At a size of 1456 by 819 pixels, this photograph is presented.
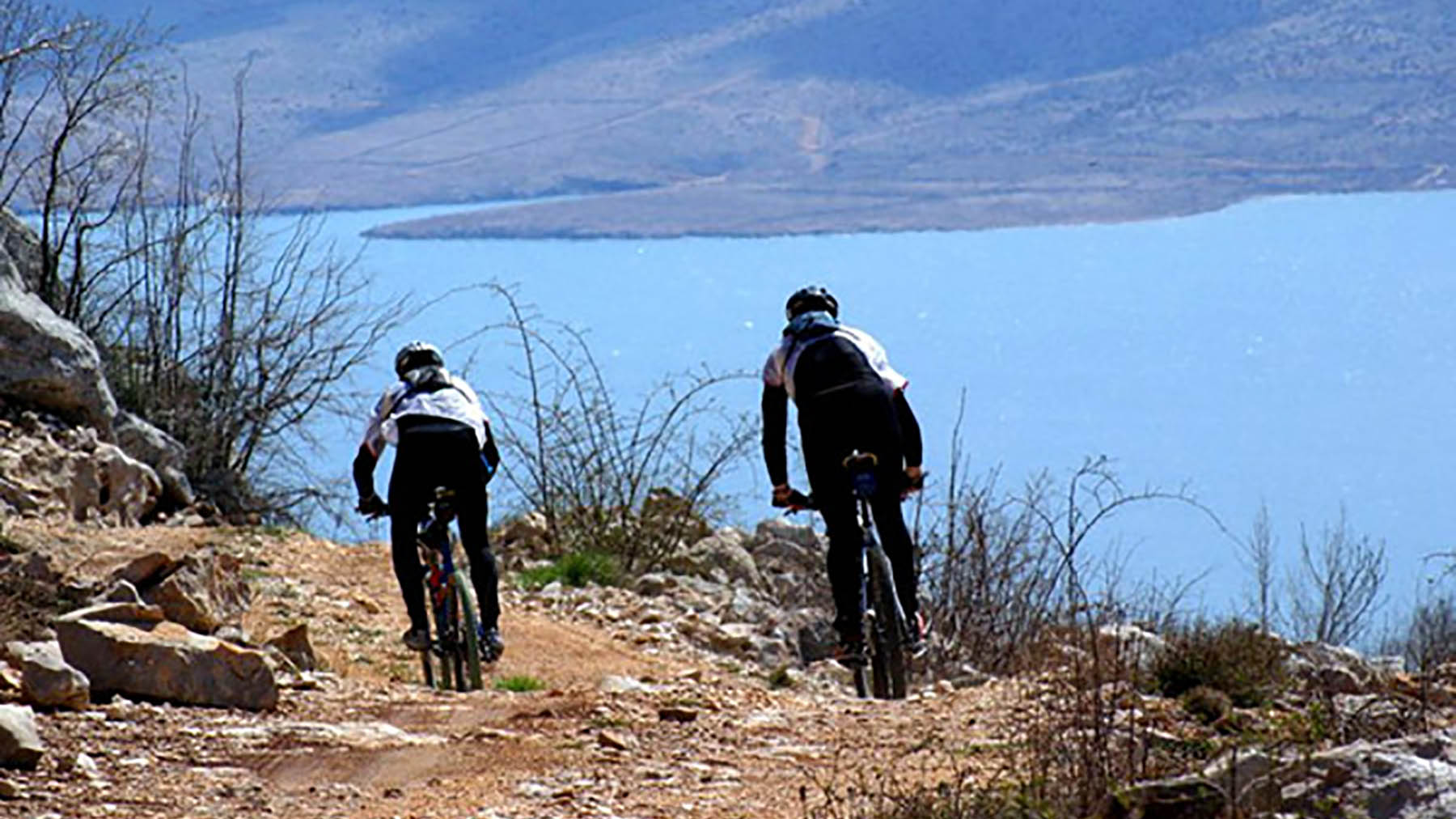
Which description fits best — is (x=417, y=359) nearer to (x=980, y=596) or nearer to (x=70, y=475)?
(x=980, y=596)

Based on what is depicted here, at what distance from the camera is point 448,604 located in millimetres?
10898

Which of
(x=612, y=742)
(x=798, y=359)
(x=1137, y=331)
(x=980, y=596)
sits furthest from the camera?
(x=1137, y=331)

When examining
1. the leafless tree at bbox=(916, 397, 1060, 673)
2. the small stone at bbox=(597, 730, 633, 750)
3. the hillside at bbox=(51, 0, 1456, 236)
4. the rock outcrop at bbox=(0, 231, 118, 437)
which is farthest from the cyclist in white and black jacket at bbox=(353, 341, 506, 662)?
the hillside at bbox=(51, 0, 1456, 236)

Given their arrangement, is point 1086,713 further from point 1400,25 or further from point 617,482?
point 1400,25

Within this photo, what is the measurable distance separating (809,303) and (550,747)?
309cm

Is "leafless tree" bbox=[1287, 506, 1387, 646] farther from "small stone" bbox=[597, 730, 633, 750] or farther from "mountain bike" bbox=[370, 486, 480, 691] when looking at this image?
"small stone" bbox=[597, 730, 633, 750]

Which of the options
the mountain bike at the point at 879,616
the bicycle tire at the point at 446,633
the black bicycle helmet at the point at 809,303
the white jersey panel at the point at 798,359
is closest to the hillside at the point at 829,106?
the bicycle tire at the point at 446,633

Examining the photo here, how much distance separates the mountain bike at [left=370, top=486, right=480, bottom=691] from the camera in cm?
1074

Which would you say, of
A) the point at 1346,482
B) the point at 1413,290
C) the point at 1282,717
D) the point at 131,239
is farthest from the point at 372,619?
the point at 1413,290

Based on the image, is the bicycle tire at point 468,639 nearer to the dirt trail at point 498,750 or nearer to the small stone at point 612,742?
the dirt trail at point 498,750

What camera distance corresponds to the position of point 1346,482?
8925cm

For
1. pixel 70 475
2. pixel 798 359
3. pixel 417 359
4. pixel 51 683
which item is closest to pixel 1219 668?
pixel 798 359

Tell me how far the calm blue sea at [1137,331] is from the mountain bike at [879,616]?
5381 centimetres

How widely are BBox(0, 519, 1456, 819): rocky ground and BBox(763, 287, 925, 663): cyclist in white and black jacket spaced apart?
527 mm
